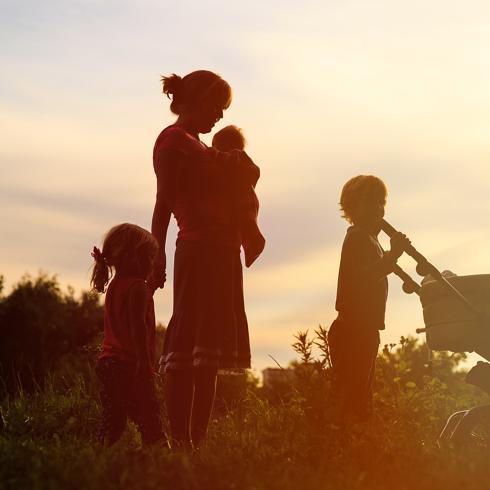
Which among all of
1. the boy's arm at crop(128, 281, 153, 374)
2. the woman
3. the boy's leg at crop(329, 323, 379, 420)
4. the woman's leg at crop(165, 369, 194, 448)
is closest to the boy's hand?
the boy's leg at crop(329, 323, 379, 420)

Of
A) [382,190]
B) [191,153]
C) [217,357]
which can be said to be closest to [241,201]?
[191,153]

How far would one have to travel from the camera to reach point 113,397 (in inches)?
233

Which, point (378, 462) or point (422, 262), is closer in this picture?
point (378, 462)

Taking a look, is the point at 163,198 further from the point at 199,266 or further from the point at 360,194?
the point at 360,194

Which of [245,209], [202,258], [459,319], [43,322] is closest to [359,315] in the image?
[459,319]

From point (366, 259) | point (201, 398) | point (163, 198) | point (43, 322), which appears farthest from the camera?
point (43, 322)

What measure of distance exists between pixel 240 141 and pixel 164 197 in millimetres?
796

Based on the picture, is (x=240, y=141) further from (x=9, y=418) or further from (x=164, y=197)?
(x=9, y=418)

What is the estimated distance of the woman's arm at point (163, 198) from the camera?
19.8ft

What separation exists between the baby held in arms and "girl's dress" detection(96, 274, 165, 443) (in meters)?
0.82

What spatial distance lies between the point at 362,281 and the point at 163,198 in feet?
5.70

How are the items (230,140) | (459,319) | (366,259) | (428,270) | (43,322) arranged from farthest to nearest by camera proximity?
(43,322) → (459,319) → (428,270) → (366,259) → (230,140)

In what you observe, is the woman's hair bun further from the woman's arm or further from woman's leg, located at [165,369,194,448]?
woman's leg, located at [165,369,194,448]

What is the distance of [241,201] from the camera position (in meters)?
6.11
